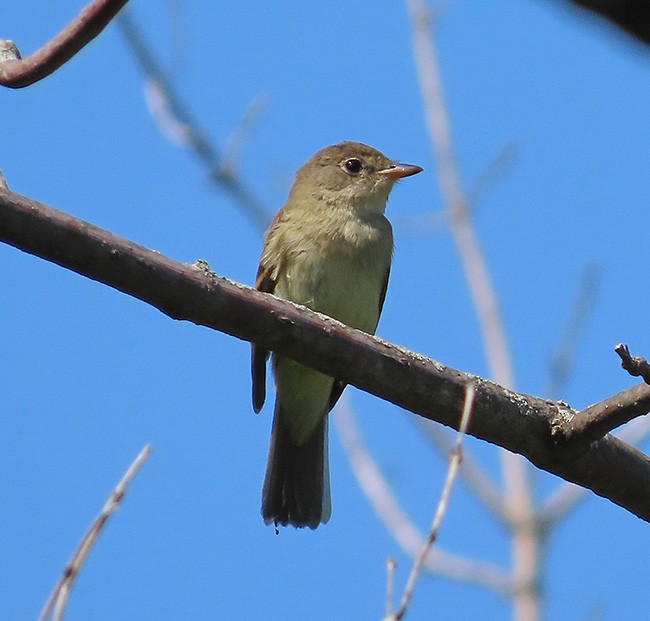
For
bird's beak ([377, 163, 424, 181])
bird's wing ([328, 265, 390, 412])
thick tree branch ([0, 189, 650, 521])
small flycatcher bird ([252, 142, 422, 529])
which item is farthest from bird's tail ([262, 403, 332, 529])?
thick tree branch ([0, 189, 650, 521])

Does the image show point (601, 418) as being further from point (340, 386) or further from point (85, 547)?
point (340, 386)

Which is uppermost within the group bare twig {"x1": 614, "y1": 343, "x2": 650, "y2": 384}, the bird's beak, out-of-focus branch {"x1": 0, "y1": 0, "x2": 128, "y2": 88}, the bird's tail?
the bird's beak

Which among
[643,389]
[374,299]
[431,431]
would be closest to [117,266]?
[643,389]

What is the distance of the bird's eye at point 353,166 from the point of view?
6910mm

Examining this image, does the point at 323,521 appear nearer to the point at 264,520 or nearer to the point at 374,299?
the point at 264,520

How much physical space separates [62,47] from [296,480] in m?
4.32

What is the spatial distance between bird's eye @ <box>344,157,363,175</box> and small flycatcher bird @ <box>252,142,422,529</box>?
0.04 meters

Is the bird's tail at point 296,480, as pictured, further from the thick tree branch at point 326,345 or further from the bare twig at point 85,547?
the bare twig at point 85,547

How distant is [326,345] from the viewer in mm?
3322

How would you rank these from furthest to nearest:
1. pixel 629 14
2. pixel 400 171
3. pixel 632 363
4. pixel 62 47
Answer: pixel 400 171
pixel 632 363
pixel 62 47
pixel 629 14

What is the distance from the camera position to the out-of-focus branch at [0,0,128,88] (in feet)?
7.65

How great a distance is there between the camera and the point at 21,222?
2830 millimetres

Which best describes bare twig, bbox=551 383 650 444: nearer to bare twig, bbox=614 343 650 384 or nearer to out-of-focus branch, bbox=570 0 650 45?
bare twig, bbox=614 343 650 384

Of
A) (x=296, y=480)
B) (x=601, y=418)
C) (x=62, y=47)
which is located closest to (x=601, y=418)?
(x=601, y=418)
